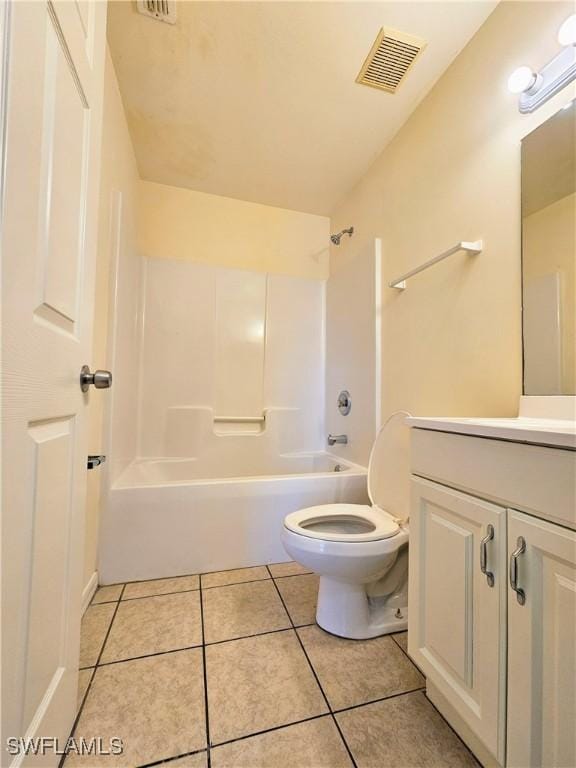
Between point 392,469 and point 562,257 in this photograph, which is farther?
point 392,469

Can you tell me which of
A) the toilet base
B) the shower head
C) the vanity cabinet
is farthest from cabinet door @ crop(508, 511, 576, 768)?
the shower head

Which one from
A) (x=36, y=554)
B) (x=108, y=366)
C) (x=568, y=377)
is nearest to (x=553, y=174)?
(x=568, y=377)

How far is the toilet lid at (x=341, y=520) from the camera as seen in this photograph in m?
1.26

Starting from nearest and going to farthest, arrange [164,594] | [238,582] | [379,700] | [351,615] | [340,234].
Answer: [379,700]
[351,615]
[164,594]
[238,582]
[340,234]

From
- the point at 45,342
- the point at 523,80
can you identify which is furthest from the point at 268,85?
the point at 45,342

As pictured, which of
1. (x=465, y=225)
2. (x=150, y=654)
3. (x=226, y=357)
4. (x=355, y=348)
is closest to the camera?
(x=150, y=654)

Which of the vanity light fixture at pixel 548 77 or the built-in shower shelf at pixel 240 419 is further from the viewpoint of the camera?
the built-in shower shelf at pixel 240 419

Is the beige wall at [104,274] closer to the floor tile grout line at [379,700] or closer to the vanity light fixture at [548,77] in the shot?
the floor tile grout line at [379,700]

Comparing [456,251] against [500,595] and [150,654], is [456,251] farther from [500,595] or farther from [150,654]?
[150,654]

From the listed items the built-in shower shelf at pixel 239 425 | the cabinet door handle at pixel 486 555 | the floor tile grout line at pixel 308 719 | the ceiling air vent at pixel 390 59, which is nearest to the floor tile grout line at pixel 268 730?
the floor tile grout line at pixel 308 719

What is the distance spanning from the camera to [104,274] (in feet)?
4.84

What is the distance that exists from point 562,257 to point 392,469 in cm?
97

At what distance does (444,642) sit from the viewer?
31.1 inches

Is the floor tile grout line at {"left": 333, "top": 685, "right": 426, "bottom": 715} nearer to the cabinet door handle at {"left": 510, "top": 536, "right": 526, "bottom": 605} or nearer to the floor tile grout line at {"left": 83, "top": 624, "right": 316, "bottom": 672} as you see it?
the floor tile grout line at {"left": 83, "top": 624, "right": 316, "bottom": 672}
